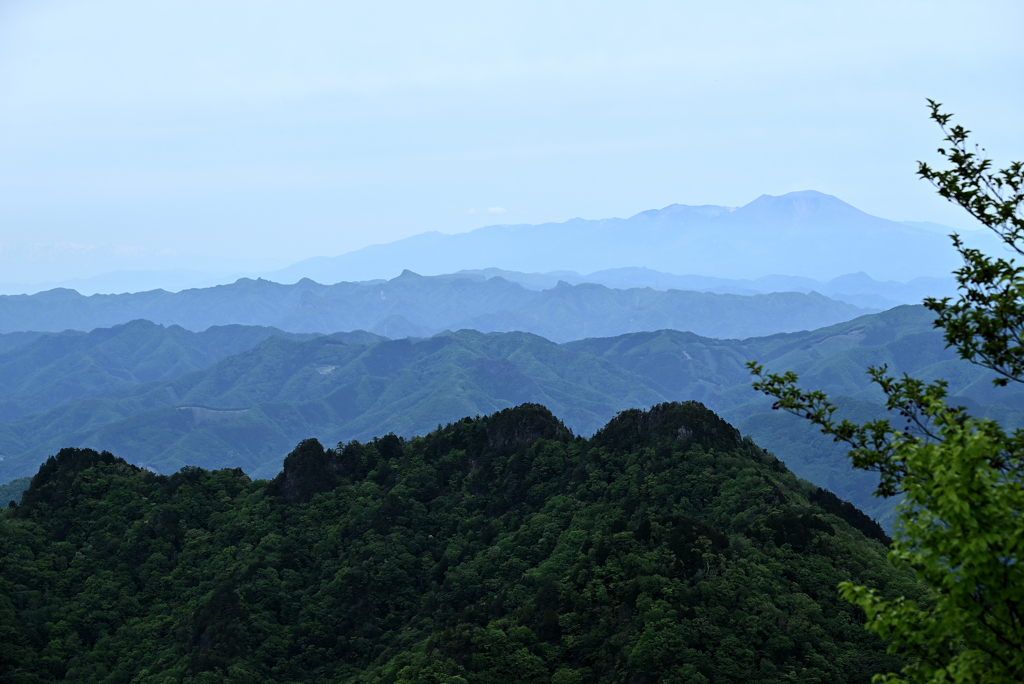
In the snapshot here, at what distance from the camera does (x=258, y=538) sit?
235 ft

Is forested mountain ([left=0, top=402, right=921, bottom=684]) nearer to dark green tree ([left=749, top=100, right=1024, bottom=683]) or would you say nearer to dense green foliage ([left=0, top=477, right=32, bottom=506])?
dark green tree ([left=749, top=100, right=1024, bottom=683])

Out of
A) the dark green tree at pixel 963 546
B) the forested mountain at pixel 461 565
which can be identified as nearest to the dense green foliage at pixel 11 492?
the forested mountain at pixel 461 565

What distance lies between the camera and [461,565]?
216ft

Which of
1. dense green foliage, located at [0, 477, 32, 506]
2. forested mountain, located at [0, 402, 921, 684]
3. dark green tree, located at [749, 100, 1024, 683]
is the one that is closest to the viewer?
dark green tree, located at [749, 100, 1024, 683]

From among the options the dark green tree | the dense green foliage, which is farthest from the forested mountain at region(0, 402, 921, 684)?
the dense green foliage

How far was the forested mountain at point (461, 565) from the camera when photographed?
1903 inches

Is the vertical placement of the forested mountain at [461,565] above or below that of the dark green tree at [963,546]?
below

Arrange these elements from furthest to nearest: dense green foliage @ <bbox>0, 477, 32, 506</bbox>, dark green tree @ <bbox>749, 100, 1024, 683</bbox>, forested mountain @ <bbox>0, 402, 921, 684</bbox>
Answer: dense green foliage @ <bbox>0, 477, 32, 506</bbox> < forested mountain @ <bbox>0, 402, 921, 684</bbox> < dark green tree @ <bbox>749, 100, 1024, 683</bbox>

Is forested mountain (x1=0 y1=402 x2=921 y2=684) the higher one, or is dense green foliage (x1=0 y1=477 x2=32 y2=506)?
dense green foliage (x1=0 y1=477 x2=32 y2=506)

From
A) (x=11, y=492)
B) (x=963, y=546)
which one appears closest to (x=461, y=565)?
(x=963, y=546)

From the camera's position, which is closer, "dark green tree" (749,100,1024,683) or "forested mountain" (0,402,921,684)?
"dark green tree" (749,100,1024,683)

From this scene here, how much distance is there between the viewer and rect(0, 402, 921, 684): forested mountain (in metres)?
48.3

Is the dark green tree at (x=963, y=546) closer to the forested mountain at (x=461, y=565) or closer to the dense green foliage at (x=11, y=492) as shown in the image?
the forested mountain at (x=461, y=565)

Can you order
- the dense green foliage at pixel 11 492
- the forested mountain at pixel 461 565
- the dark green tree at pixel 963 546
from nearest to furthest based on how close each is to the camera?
1. the dark green tree at pixel 963 546
2. the forested mountain at pixel 461 565
3. the dense green foliage at pixel 11 492
